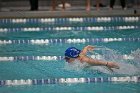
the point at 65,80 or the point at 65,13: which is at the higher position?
the point at 65,13

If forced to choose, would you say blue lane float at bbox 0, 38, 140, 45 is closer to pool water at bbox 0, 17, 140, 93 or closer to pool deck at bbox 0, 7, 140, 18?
pool water at bbox 0, 17, 140, 93

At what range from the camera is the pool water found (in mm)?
4707

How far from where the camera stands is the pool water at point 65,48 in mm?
4707

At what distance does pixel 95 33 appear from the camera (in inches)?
331

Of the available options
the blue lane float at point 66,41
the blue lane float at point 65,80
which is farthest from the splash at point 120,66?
the blue lane float at point 66,41

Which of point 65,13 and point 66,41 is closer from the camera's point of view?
point 66,41

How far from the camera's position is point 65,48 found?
7012 mm

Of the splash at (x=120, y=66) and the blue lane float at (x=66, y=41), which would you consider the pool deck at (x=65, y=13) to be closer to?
the blue lane float at (x=66, y=41)

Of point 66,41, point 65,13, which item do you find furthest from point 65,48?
point 65,13

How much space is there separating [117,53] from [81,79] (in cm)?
175

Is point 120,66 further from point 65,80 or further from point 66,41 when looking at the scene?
point 66,41

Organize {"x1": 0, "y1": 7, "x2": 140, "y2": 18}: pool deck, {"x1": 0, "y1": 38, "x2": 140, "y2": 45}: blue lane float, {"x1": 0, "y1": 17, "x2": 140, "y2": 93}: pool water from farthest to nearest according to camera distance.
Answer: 1. {"x1": 0, "y1": 7, "x2": 140, "y2": 18}: pool deck
2. {"x1": 0, "y1": 38, "x2": 140, "y2": 45}: blue lane float
3. {"x1": 0, "y1": 17, "x2": 140, "y2": 93}: pool water

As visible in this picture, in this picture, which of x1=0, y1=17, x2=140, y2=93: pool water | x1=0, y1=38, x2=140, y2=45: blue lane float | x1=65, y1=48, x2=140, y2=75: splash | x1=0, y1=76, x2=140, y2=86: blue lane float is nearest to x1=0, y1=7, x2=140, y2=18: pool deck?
x1=0, y1=17, x2=140, y2=93: pool water

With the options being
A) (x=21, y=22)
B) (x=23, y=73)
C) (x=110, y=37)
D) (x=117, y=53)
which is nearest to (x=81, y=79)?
(x=23, y=73)
